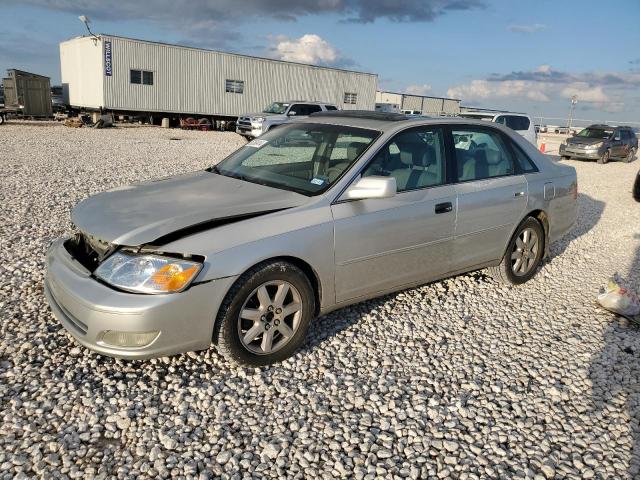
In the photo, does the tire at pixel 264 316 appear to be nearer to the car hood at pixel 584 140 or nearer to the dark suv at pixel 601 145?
the dark suv at pixel 601 145

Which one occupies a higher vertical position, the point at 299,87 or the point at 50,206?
the point at 299,87

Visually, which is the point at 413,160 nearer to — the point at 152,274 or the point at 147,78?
the point at 152,274

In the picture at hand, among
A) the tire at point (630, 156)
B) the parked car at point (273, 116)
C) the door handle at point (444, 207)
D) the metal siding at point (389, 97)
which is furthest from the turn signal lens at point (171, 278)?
the metal siding at point (389, 97)

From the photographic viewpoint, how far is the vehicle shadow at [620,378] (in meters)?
2.91

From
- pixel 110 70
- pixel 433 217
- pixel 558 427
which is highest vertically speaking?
pixel 110 70

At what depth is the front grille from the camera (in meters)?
3.11

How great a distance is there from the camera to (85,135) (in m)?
20.2

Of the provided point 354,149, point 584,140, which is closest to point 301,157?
point 354,149

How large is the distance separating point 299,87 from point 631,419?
2882cm

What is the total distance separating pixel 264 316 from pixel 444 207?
1.82 m

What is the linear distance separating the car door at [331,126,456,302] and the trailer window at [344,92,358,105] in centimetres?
2945

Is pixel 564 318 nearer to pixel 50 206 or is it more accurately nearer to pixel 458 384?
pixel 458 384

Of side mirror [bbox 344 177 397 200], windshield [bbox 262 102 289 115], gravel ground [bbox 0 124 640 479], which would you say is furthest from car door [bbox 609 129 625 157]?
side mirror [bbox 344 177 397 200]

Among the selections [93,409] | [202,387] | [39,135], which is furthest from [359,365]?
[39,135]
